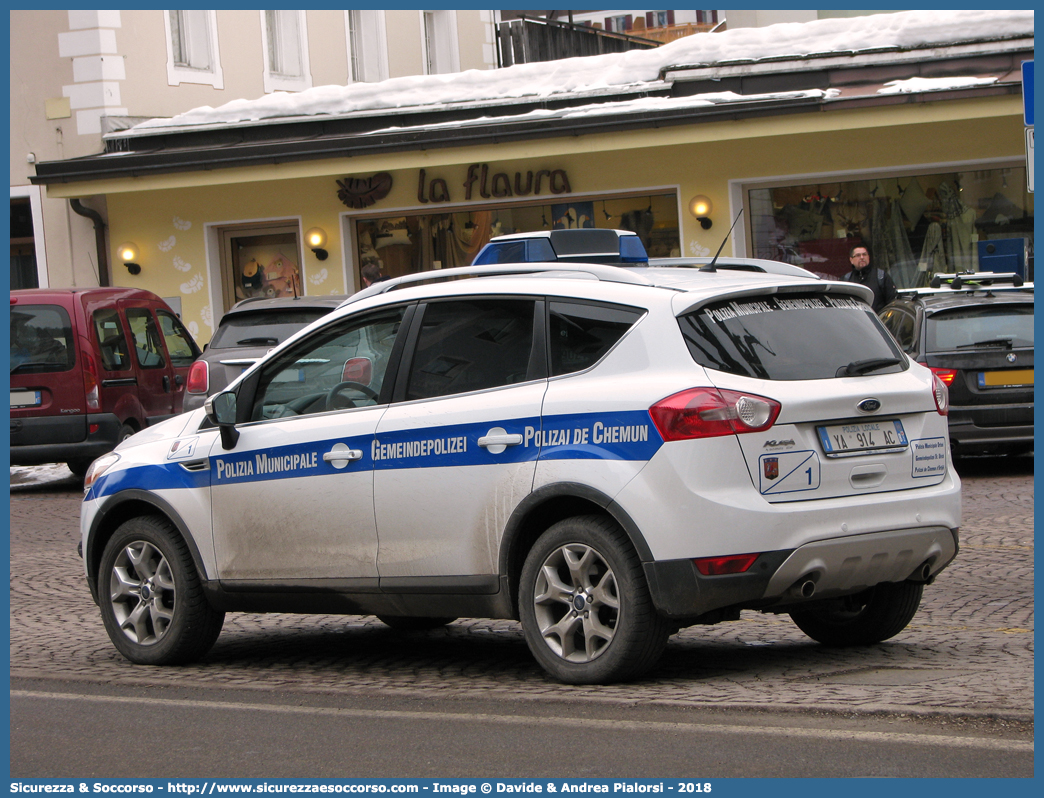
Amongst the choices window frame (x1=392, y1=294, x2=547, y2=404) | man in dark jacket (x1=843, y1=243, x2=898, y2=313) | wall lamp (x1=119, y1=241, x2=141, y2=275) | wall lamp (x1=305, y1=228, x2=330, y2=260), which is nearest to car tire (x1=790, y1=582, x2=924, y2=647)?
window frame (x1=392, y1=294, x2=547, y2=404)

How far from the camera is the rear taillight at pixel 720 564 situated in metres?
5.46

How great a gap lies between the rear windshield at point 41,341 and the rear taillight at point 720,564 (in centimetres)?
1122

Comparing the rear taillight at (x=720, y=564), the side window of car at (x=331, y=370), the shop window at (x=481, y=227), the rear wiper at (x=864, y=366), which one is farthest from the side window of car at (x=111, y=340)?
the rear taillight at (x=720, y=564)

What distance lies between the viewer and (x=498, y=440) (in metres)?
5.96

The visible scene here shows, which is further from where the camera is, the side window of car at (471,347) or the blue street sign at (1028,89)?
the blue street sign at (1028,89)

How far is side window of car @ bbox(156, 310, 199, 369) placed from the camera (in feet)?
57.0

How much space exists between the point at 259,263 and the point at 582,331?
1773 cm

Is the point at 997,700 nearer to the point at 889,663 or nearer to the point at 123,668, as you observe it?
the point at 889,663

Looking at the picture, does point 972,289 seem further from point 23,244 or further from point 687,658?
point 23,244

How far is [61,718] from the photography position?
5965 millimetres

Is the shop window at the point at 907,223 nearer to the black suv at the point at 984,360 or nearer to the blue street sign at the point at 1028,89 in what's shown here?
the black suv at the point at 984,360

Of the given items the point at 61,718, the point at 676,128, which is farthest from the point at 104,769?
the point at 676,128

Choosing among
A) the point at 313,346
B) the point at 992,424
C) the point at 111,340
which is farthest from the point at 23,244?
the point at 313,346

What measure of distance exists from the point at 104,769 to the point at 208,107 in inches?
789
